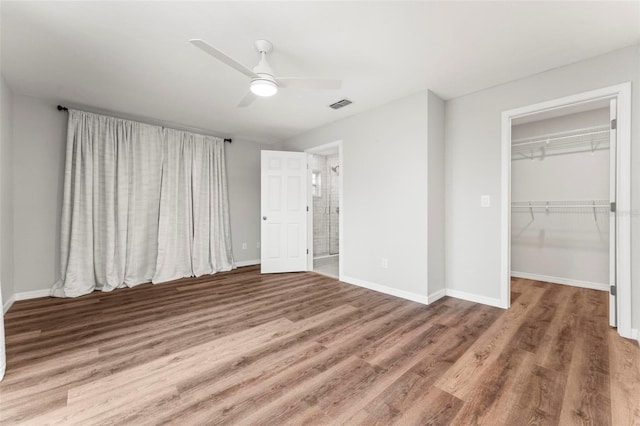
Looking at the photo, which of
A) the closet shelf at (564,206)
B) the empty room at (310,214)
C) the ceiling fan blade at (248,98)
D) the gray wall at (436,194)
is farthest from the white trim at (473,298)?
the ceiling fan blade at (248,98)

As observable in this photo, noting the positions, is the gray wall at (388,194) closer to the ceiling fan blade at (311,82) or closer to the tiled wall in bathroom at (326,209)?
the ceiling fan blade at (311,82)

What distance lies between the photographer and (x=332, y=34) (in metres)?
2.02

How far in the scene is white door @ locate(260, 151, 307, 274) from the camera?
176 inches

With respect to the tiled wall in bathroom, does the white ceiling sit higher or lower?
higher

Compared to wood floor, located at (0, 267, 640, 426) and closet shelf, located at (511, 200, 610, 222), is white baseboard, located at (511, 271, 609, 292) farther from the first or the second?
closet shelf, located at (511, 200, 610, 222)

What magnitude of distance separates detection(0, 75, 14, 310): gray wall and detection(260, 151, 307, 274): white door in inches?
115

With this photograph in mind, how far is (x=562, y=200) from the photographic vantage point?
371 cm

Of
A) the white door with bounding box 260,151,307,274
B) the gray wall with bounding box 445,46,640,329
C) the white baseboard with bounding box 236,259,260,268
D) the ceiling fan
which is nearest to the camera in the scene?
the ceiling fan

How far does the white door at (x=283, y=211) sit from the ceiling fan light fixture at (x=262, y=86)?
2368 millimetres

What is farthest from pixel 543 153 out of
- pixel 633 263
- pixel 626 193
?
pixel 633 263

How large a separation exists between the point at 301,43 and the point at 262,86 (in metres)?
0.49

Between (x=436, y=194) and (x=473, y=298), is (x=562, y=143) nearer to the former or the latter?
(x=436, y=194)

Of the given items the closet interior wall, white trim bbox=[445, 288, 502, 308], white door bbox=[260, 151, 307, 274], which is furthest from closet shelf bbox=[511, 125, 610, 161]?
white door bbox=[260, 151, 307, 274]

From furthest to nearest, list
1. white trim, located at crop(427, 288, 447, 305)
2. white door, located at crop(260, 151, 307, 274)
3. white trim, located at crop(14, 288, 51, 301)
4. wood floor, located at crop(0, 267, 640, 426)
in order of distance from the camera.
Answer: white door, located at crop(260, 151, 307, 274), white trim, located at crop(14, 288, 51, 301), white trim, located at crop(427, 288, 447, 305), wood floor, located at crop(0, 267, 640, 426)
